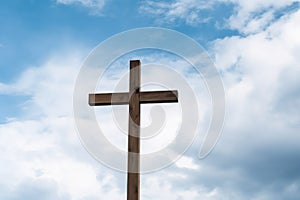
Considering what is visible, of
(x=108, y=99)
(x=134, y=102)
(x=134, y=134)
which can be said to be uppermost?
(x=108, y=99)

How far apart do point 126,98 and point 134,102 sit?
124 mm

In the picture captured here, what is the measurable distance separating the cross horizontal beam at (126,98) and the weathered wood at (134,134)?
0.26ft

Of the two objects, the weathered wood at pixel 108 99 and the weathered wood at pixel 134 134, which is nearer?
the weathered wood at pixel 134 134

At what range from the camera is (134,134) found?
15.9 feet

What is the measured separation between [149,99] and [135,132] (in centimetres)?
45

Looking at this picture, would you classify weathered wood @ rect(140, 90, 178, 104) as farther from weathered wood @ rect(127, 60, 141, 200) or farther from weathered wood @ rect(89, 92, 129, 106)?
weathered wood @ rect(89, 92, 129, 106)

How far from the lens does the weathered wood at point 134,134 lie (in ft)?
15.3

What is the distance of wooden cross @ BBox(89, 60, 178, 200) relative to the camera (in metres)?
4.70

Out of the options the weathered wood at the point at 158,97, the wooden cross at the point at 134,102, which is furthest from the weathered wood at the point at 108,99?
the weathered wood at the point at 158,97

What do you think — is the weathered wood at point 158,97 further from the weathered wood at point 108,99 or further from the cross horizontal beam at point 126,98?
the weathered wood at point 108,99

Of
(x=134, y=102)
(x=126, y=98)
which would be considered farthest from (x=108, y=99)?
(x=134, y=102)

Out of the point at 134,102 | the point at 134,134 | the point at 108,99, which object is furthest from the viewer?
the point at 108,99

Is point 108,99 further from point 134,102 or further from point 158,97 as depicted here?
point 158,97

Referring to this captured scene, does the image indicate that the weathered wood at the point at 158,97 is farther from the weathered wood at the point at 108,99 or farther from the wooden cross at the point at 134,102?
the weathered wood at the point at 108,99
